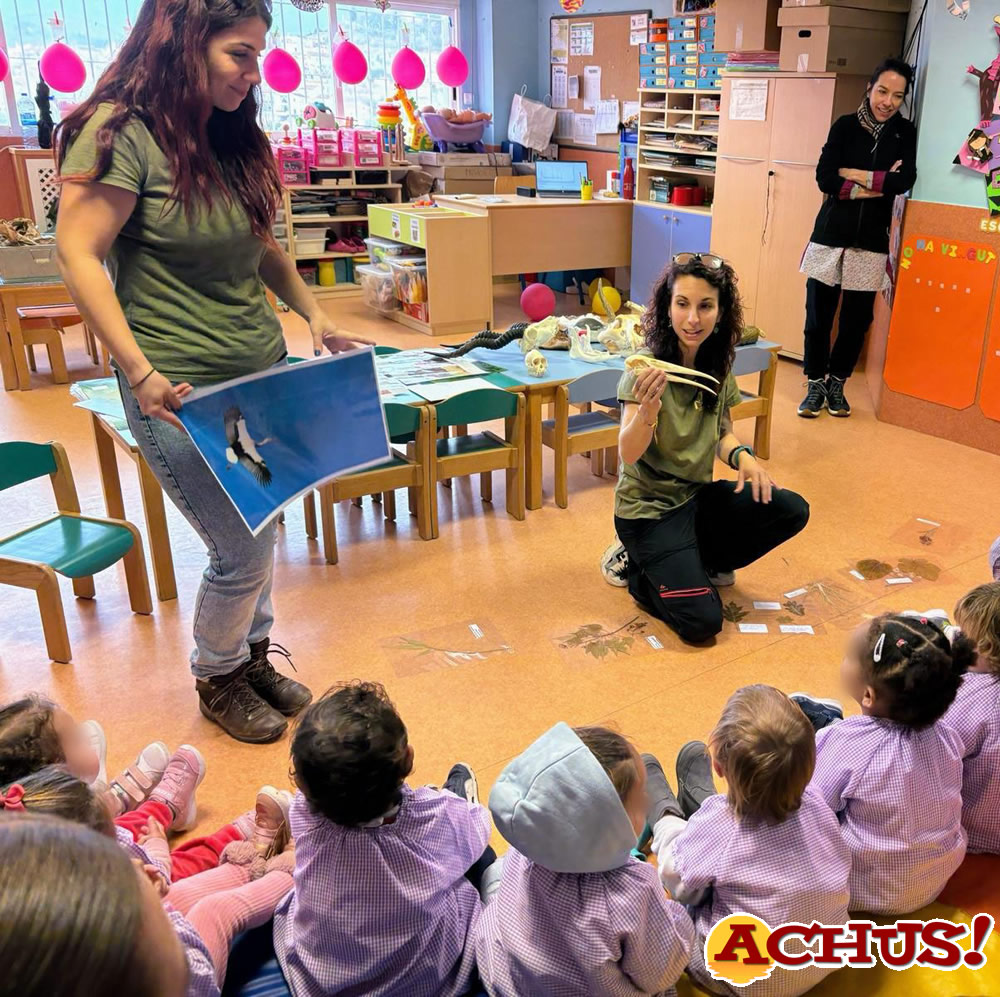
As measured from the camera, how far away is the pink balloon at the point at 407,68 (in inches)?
269

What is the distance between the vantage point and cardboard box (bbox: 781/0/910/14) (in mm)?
4508

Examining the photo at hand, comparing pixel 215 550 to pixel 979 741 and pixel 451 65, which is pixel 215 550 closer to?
pixel 979 741

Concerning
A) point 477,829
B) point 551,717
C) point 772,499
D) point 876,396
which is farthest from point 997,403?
point 477,829

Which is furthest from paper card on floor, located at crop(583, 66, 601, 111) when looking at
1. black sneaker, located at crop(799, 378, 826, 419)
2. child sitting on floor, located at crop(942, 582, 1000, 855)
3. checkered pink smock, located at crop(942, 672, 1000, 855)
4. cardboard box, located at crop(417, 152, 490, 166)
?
checkered pink smock, located at crop(942, 672, 1000, 855)

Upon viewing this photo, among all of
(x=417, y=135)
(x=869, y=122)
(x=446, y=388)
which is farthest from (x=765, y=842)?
Answer: (x=417, y=135)

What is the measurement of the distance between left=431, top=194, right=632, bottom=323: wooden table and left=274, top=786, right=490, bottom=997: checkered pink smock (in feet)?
16.1

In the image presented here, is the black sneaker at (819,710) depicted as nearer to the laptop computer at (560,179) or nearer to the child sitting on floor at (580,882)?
the child sitting on floor at (580,882)

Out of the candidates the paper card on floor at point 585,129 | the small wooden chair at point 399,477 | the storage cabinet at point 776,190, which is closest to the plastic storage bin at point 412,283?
the storage cabinet at point 776,190

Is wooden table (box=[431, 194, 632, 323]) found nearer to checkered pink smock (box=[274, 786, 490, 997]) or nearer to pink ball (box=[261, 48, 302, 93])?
pink ball (box=[261, 48, 302, 93])

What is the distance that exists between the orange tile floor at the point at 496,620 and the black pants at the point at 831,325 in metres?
0.73

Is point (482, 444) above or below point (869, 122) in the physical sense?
below

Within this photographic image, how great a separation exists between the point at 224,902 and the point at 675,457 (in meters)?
1.66

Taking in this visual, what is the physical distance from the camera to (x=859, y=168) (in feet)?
13.5

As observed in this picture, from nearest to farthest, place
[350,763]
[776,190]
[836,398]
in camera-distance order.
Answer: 1. [350,763]
2. [836,398]
3. [776,190]
